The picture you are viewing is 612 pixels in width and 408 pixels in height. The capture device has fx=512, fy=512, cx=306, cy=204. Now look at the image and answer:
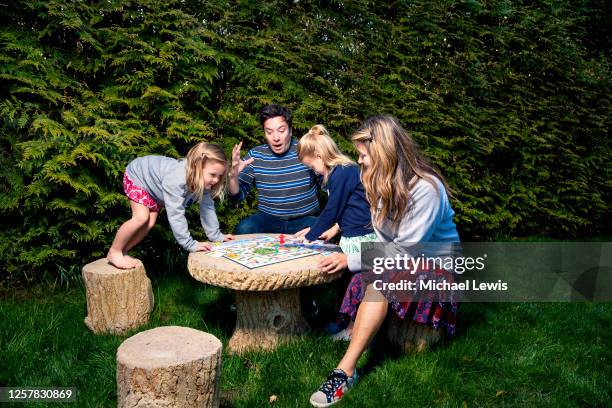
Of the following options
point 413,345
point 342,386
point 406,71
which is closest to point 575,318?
point 413,345

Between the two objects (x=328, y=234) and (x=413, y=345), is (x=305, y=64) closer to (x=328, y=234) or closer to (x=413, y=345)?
(x=328, y=234)

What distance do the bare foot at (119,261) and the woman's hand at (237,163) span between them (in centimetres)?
113

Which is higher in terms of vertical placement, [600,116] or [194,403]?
[600,116]

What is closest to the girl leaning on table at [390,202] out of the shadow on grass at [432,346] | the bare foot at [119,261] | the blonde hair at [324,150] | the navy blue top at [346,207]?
the shadow on grass at [432,346]

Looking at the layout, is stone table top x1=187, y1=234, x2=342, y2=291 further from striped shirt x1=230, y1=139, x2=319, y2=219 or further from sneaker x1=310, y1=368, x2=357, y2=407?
striped shirt x1=230, y1=139, x2=319, y2=219

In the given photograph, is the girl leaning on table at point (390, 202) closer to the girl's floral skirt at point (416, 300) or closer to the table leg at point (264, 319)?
the girl's floral skirt at point (416, 300)

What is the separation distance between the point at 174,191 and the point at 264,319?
116cm

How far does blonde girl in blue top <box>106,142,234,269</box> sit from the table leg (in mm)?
527

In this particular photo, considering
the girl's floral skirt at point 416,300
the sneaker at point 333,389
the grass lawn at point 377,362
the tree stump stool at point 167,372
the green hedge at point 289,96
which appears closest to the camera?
the tree stump stool at point 167,372

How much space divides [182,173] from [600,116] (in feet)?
20.1

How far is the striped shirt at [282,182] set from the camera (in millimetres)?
4609

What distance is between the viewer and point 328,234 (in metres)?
4.21

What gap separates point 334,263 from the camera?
340cm

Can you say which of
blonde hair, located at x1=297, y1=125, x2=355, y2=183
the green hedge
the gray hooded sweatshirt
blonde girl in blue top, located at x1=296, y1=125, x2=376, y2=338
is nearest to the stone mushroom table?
the gray hooded sweatshirt
